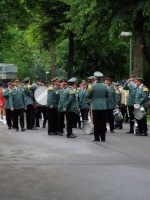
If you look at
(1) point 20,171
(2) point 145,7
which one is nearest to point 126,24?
(2) point 145,7

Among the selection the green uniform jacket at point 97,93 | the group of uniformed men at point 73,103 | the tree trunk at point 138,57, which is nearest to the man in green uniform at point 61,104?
the group of uniformed men at point 73,103

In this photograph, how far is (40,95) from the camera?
22.3m

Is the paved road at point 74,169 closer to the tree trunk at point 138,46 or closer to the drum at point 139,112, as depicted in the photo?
the drum at point 139,112

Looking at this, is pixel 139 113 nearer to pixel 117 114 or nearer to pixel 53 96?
pixel 117 114

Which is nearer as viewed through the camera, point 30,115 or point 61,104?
point 61,104

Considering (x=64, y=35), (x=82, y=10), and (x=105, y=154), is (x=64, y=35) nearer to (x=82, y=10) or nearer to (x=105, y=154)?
(x=82, y=10)

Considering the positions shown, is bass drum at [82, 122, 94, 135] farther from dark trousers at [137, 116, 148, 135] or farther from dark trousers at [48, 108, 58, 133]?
dark trousers at [137, 116, 148, 135]

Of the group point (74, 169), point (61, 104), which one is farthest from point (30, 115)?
point (74, 169)

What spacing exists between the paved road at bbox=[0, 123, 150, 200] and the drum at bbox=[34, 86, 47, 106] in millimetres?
5544

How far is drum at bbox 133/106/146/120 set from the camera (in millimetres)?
19016

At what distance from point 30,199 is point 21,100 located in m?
13.4

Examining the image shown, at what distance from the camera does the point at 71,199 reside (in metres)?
8.15

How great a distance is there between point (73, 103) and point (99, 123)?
1.68 metres

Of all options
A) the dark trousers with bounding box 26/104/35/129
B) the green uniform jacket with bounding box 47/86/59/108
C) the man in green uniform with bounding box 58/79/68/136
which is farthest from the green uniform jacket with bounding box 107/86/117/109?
the dark trousers with bounding box 26/104/35/129
